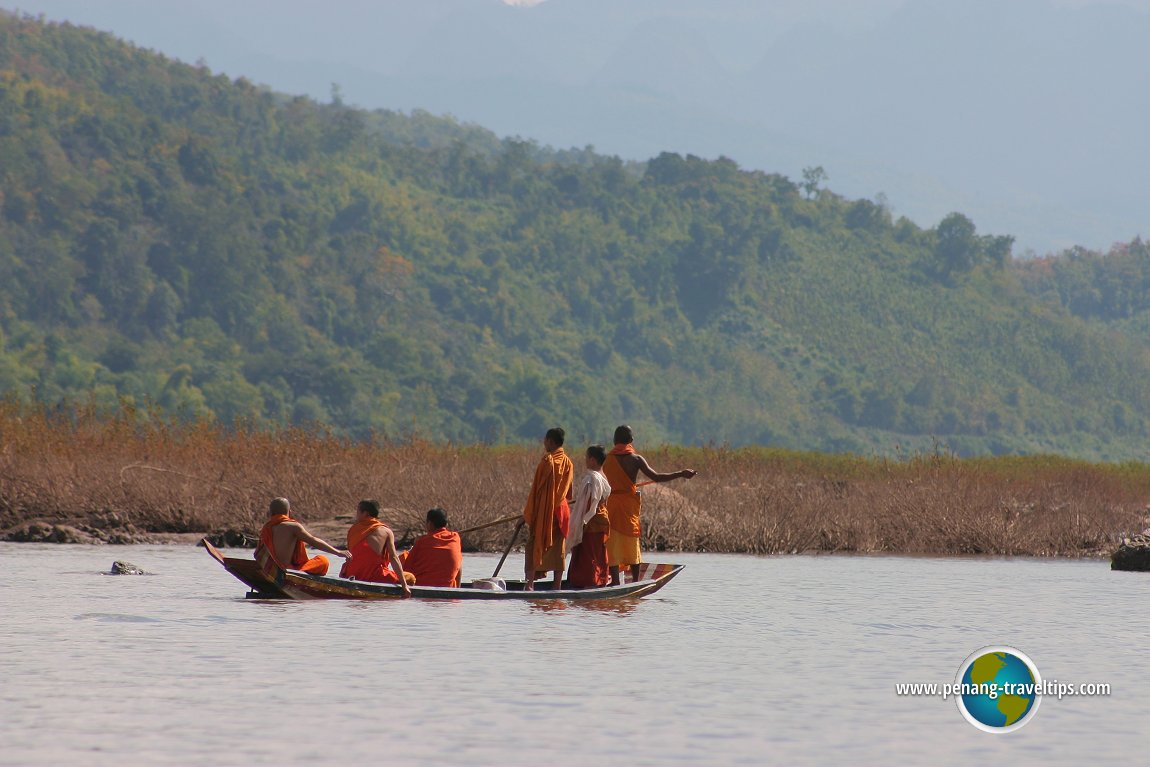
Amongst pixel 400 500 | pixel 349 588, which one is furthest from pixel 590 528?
pixel 400 500

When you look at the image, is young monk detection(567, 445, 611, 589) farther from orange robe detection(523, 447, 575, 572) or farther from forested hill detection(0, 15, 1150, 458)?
forested hill detection(0, 15, 1150, 458)

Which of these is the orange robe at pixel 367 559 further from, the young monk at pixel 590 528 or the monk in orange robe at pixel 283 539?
the young monk at pixel 590 528

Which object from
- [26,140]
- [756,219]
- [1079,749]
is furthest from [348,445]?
[756,219]

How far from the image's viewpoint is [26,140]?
78.5 meters

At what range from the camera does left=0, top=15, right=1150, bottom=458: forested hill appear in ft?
240

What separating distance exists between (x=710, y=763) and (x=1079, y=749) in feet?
6.87

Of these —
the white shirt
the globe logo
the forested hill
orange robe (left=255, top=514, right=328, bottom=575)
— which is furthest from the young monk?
the forested hill

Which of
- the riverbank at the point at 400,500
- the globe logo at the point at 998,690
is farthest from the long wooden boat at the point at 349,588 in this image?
the riverbank at the point at 400,500

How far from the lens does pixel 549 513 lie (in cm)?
1620

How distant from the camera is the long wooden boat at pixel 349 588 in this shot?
618 inches

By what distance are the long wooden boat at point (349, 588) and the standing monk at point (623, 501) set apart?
255 mm

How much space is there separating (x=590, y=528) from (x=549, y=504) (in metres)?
0.45

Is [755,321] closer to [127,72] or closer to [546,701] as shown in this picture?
[127,72]

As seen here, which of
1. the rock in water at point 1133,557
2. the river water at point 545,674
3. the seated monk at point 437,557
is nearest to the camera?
the river water at point 545,674
